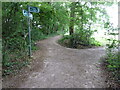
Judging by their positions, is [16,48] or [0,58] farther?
[16,48]

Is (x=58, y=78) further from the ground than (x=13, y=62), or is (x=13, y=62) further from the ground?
(x=13, y=62)

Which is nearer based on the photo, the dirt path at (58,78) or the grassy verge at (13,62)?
the dirt path at (58,78)

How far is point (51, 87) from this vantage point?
287cm

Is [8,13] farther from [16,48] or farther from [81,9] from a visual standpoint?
[81,9]

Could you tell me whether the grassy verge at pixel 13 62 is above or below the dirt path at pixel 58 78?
above

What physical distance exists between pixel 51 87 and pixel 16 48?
9.64 feet

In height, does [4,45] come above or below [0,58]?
above

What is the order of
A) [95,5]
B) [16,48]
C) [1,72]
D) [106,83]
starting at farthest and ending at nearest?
[95,5] < [16,48] < [1,72] < [106,83]

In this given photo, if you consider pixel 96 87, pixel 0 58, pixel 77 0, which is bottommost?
pixel 96 87

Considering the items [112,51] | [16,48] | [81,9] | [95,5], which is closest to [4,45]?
[16,48]

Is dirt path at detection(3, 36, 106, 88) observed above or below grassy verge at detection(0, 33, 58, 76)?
below

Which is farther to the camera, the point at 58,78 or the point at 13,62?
the point at 13,62

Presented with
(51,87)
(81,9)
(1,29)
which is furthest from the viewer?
(81,9)

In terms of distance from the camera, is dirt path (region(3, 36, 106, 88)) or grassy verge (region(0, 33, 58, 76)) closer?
dirt path (region(3, 36, 106, 88))
